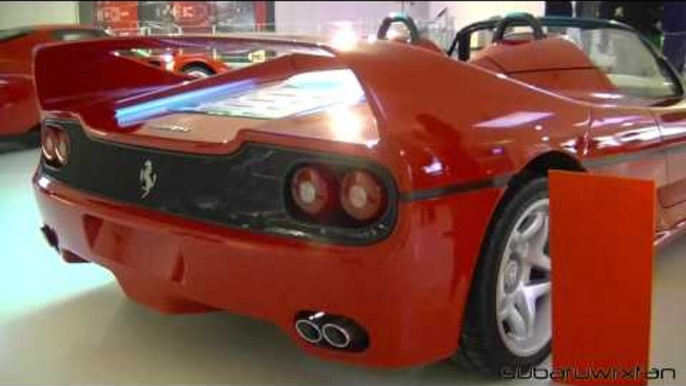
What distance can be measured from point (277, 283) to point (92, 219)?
65cm

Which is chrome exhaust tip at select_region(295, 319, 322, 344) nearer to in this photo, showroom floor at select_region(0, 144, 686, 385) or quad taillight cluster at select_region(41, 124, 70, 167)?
showroom floor at select_region(0, 144, 686, 385)

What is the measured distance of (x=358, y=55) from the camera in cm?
156

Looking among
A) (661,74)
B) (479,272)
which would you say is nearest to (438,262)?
(479,272)

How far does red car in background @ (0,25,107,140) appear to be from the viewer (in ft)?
14.7

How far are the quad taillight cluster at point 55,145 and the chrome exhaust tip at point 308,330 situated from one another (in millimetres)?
921

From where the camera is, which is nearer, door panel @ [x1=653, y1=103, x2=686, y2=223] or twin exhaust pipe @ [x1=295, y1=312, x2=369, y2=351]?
twin exhaust pipe @ [x1=295, y1=312, x2=369, y2=351]

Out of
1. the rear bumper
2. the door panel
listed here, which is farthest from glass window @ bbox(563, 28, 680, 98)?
the rear bumper

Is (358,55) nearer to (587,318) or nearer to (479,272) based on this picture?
(479,272)

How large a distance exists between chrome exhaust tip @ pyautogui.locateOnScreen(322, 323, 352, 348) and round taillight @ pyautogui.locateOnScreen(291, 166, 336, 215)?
25 centimetres

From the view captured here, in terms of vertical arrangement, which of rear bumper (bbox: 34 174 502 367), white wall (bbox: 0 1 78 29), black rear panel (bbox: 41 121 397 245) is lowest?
rear bumper (bbox: 34 174 502 367)

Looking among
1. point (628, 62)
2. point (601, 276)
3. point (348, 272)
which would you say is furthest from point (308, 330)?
point (628, 62)

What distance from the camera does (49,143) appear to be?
87.4 inches

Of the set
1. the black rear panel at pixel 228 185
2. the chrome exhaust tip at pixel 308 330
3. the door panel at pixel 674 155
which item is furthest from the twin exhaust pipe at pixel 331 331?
the door panel at pixel 674 155

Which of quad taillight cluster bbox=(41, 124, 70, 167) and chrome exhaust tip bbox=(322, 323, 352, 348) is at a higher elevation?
quad taillight cluster bbox=(41, 124, 70, 167)
